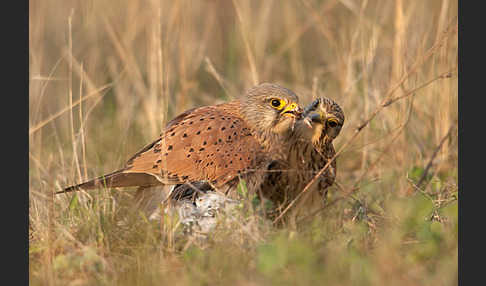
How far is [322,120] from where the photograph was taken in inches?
208

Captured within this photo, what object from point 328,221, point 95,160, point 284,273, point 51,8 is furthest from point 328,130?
point 51,8

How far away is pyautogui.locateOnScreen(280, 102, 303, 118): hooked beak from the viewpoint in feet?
16.9

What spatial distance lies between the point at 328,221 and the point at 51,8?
21.5 feet

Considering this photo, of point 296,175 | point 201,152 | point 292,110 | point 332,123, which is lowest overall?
point 296,175

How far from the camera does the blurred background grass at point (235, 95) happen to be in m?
4.05

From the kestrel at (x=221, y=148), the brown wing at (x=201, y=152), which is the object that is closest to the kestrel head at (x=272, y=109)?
the kestrel at (x=221, y=148)

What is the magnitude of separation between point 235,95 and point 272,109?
2.03 metres

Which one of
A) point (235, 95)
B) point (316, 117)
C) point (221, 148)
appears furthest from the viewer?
point (235, 95)

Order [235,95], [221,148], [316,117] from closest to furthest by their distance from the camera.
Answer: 1. [221,148]
2. [316,117]
3. [235,95]

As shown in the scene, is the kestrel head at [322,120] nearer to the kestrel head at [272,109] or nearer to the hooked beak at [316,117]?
the hooked beak at [316,117]

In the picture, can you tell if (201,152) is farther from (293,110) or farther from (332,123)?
(332,123)

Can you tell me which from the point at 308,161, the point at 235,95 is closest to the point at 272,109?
the point at 308,161

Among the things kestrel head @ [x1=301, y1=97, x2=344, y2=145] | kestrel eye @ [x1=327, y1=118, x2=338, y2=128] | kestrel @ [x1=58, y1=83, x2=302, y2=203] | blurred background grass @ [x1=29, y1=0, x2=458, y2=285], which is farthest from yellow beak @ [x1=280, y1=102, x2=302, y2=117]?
blurred background grass @ [x1=29, y1=0, x2=458, y2=285]

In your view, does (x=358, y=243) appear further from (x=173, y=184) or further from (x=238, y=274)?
(x=173, y=184)
